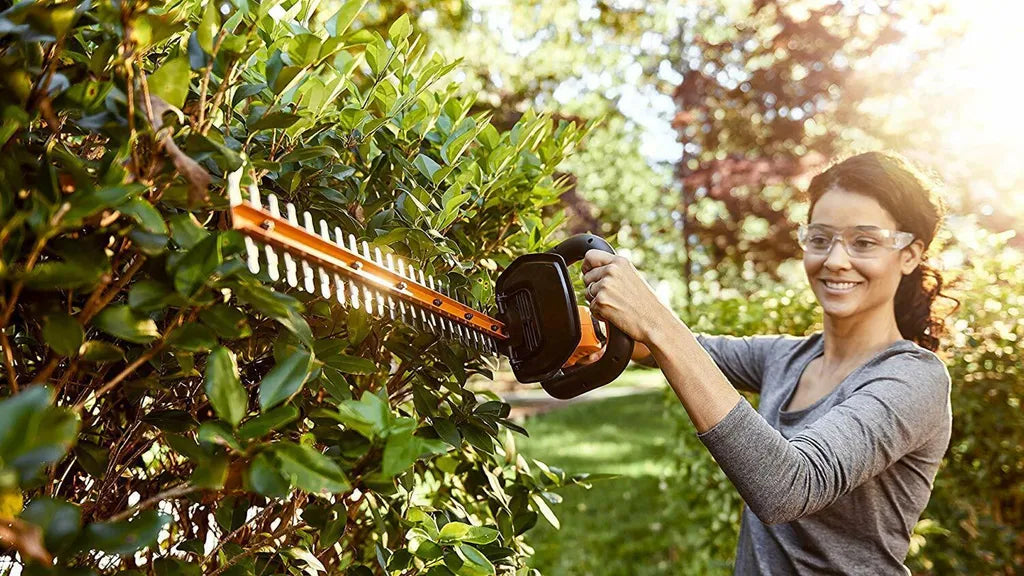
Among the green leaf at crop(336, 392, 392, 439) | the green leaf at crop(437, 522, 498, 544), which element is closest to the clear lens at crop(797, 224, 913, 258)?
the green leaf at crop(437, 522, 498, 544)

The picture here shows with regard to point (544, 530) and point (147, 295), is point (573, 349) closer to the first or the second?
point (147, 295)

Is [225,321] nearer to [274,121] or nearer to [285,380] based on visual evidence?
[285,380]

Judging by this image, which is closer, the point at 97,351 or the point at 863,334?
the point at 97,351

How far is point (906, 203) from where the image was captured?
6.57 ft

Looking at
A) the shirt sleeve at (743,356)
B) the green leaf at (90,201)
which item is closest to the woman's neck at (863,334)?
the shirt sleeve at (743,356)

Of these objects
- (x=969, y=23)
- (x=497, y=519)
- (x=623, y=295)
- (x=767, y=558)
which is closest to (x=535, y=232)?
(x=623, y=295)

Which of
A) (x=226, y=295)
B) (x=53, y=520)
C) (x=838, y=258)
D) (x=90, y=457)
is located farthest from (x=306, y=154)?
(x=838, y=258)

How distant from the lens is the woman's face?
1.97 meters

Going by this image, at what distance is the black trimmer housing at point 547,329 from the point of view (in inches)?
50.9

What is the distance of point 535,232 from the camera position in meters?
1.61

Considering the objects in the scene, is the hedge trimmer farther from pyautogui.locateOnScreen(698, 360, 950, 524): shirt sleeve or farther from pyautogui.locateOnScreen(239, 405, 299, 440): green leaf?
pyautogui.locateOnScreen(698, 360, 950, 524): shirt sleeve

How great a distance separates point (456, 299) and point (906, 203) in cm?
139

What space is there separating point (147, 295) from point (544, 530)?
5.33 m

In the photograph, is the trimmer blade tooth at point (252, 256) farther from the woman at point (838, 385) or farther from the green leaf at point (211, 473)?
the woman at point (838, 385)
